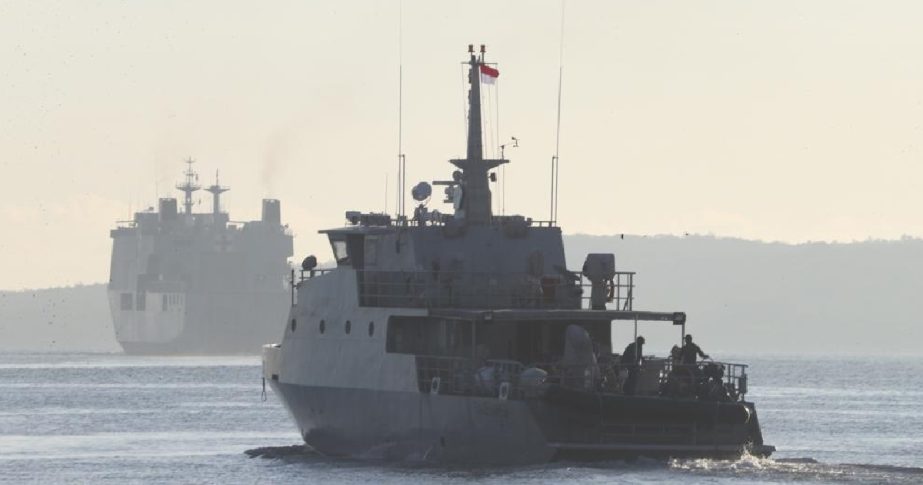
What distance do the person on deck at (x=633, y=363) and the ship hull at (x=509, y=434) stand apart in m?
1.60

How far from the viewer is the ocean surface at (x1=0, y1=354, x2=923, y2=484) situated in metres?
40.9

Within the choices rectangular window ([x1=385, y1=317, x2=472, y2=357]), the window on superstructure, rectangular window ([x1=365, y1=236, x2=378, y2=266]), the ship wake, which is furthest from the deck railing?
the window on superstructure

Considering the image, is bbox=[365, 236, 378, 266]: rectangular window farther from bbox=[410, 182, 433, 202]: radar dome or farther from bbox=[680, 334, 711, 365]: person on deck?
bbox=[680, 334, 711, 365]: person on deck

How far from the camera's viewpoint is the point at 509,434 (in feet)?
136

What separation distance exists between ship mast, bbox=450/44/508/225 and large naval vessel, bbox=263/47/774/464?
0.03 m

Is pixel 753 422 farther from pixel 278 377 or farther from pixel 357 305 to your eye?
pixel 278 377

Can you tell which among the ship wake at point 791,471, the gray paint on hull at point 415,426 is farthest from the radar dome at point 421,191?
the ship wake at point 791,471

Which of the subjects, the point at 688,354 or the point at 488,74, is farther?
the point at 488,74

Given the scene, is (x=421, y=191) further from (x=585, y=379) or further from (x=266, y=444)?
(x=266, y=444)

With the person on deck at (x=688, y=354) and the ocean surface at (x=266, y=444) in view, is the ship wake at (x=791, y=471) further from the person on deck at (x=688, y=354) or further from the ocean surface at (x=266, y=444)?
the person on deck at (x=688, y=354)

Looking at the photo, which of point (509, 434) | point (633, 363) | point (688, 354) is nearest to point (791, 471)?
point (688, 354)

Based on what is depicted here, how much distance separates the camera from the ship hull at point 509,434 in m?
40.9

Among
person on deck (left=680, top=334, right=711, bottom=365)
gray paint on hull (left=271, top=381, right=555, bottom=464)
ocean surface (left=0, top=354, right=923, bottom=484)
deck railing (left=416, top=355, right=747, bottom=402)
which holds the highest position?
person on deck (left=680, top=334, right=711, bottom=365)

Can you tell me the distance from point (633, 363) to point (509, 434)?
12.2 ft
